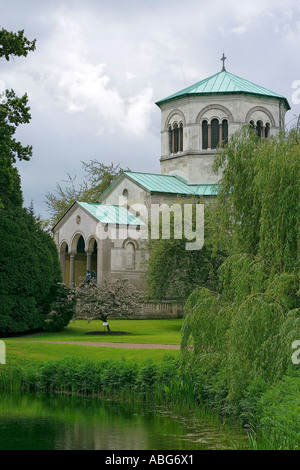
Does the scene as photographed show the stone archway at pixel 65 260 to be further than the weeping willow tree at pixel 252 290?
Yes

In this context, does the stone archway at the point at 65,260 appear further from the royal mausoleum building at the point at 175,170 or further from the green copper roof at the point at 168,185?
the green copper roof at the point at 168,185

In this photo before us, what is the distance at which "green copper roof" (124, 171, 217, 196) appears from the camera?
4694 centimetres

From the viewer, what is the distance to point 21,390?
17.9 m

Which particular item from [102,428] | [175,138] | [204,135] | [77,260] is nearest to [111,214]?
[77,260]

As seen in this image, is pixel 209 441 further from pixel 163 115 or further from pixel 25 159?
pixel 163 115

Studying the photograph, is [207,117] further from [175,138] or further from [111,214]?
[111,214]

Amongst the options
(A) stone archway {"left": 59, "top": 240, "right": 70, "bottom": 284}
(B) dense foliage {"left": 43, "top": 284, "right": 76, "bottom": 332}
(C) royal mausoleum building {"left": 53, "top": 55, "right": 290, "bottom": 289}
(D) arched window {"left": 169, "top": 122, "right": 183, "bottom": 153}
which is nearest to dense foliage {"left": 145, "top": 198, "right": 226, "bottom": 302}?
(B) dense foliage {"left": 43, "top": 284, "right": 76, "bottom": 332}

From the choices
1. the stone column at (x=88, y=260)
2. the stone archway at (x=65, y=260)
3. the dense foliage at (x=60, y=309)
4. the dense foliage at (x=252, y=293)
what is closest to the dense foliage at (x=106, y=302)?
the dense foliage at (x=60, y=309)

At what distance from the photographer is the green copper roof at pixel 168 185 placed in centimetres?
4694

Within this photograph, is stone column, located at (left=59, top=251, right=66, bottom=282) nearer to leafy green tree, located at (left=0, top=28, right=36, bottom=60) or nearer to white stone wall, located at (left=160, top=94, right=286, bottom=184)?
white stone wall, located at (left=160, top=94, right=286, bottom=184)

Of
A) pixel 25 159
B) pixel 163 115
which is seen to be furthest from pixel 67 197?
pixel 25 159

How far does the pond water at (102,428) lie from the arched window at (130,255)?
1146 inches

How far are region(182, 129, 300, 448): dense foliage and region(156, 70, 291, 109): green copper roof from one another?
32.6 metres

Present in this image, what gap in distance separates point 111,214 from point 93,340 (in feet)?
60.8
